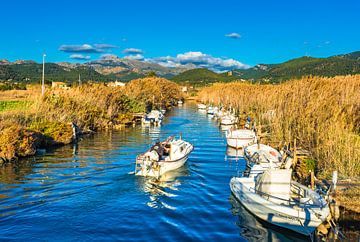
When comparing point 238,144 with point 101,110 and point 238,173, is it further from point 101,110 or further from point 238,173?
point 101,110

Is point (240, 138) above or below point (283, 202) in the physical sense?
above

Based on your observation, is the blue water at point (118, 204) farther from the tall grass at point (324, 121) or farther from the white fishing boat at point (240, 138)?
the white fishing boat at point (240, 138)

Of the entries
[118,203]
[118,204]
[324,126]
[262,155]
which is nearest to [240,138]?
[262,155]

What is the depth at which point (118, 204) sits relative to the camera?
16969 mm

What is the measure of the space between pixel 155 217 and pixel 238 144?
1997 centimetres

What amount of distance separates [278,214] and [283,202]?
2.67ft

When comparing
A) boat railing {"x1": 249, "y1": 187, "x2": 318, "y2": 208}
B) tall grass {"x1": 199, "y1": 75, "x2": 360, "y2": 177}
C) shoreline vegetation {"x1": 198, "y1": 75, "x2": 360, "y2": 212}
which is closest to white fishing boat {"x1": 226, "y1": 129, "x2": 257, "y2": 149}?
shoreline vegetation {"x1": 198, "y1": 75, "x2": 360, "y2": 212}

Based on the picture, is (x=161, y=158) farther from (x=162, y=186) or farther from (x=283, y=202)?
(x=283, y=202)

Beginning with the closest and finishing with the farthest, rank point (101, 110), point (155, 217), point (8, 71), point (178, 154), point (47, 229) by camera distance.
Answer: point (47, 229), point (155, 217), point (178, 154), point (101, 110), point (8, 71)

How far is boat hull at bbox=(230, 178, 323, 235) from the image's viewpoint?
1367 cm

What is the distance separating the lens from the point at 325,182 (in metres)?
17.7

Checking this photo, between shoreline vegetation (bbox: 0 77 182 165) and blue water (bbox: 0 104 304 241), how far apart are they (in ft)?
6.34

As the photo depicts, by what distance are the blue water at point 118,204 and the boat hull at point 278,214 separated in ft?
1.42

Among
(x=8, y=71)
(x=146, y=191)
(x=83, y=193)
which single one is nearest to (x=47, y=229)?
(x=83, y=193)
